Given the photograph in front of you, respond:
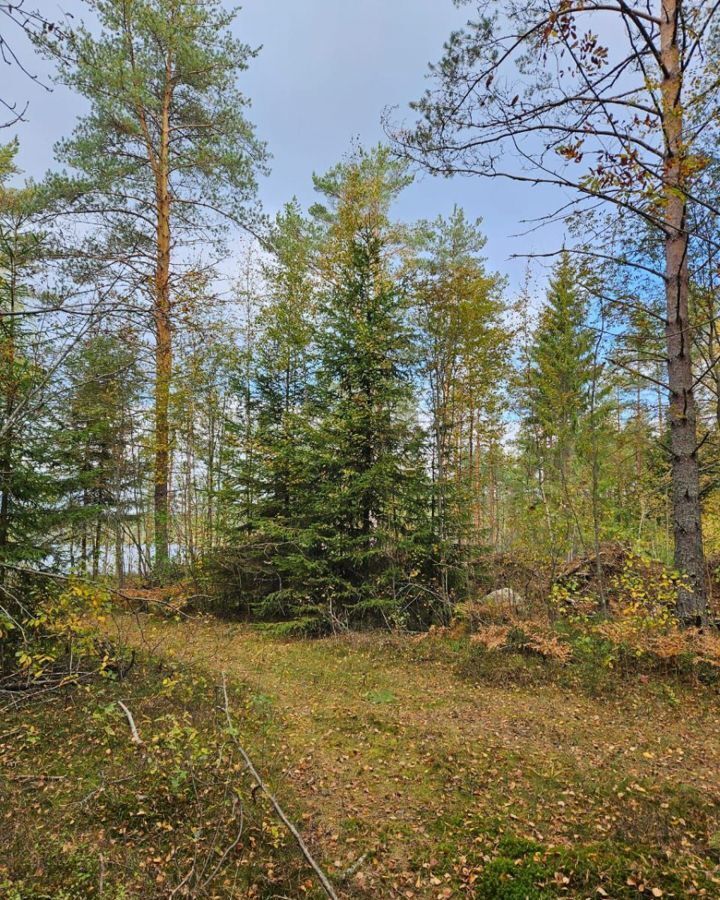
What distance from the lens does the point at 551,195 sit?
10.5 feet

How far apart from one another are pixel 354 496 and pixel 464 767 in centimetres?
521

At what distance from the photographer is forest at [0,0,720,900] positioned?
2955mm

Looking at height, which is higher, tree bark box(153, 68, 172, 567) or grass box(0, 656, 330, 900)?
tree bark box(153, 68, 172, 567)

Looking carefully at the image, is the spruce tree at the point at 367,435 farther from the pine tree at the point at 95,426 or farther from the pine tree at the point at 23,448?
the pine tree at the point at 23,448

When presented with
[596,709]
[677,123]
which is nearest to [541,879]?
[596,709]

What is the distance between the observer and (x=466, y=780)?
379 cm

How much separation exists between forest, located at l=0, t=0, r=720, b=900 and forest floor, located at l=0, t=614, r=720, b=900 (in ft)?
0.09

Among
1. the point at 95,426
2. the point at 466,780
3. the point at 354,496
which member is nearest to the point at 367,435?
the point at 354,496

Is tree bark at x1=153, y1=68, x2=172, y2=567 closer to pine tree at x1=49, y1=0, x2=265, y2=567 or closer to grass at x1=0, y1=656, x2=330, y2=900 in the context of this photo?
pine tree at x1=49, y1=0, x2=265, y2=567

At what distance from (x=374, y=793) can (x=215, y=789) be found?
1286 millimetres

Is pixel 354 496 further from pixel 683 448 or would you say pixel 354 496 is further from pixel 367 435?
pixel 683 448

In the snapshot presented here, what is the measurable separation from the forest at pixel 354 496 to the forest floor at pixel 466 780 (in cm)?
3

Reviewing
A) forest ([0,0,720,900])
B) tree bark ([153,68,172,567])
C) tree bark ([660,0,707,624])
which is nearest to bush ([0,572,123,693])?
forest ([0,0,720,900])

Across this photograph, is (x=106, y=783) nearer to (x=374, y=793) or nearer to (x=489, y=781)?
(x=374, y=793)
